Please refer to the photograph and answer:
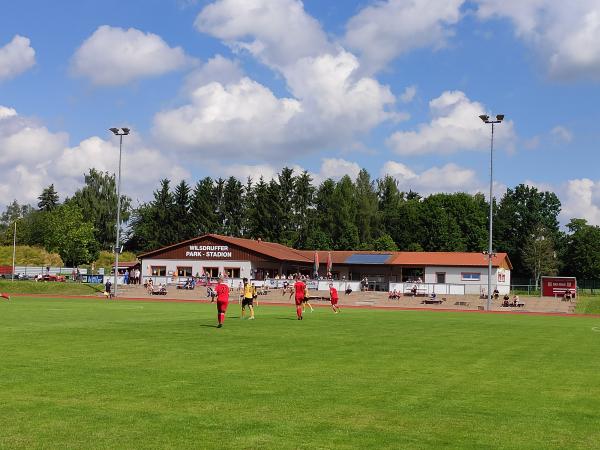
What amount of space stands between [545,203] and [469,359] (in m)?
106

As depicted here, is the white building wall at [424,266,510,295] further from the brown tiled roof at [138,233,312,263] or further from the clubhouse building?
the brown tiled roof at [138,233,312,263]

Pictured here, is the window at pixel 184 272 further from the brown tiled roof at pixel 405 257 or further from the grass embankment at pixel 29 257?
the grass embankment at pixel 29 257

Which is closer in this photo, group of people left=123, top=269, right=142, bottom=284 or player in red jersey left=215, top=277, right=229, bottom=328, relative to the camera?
player in red jersey left=215, top=277, right=229, bottom=328

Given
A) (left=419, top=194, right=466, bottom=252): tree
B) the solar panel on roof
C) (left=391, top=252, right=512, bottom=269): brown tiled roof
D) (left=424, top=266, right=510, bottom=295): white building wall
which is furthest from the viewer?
(left=419, top=194, right=466, bottom=252): tree

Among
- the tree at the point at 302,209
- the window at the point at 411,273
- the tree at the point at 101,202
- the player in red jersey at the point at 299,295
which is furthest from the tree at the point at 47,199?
the player in red jersey at the point at 299,295

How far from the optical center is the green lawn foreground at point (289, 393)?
8.35 m

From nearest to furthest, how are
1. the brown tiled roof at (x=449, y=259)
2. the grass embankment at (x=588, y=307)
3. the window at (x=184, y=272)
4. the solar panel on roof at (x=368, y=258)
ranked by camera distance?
the grass embankment at (x=588, y=307)
the brown tiled roof at (x=449, y=259)
the solar panel on roof at (x=368, y=258)
the window at (x=184, y=272)

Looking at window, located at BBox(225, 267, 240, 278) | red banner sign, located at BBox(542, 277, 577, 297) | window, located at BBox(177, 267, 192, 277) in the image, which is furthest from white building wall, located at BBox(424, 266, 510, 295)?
window, located at BBox(177, 267, 192, 277)

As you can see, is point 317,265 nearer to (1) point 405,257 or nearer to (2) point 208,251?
(1) point 405,257

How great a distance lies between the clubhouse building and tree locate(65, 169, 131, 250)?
41037 mm

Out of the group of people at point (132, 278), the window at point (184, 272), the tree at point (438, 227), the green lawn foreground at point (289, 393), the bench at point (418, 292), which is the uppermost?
the tree at point (438, 227)

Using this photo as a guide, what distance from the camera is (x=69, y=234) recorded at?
9538 cm

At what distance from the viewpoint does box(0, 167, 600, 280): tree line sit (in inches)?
4350

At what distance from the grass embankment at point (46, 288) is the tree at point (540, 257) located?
66397 mm
